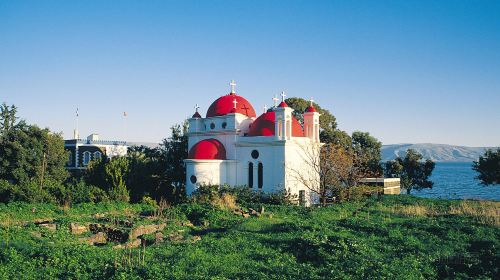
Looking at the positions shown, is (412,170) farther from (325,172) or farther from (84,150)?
(84,150)

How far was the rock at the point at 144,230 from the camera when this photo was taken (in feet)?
53.2

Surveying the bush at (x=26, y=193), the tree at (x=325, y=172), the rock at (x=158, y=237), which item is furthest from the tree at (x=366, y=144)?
the rock at (x=158, y=237)

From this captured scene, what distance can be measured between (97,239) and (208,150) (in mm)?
14990

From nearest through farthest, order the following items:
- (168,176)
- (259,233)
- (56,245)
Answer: (56,245) < (259,233) < (168,176)

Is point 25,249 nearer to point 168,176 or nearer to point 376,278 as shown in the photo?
point 376,278

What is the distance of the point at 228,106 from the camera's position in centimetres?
3306

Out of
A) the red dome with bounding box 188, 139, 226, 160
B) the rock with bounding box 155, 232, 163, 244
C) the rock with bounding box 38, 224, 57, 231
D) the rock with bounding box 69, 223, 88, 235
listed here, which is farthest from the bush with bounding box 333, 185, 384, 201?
the rock with bounding box 38, 224, 57, 231

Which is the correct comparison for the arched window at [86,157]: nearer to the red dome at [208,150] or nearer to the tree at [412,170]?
the red dome at [208,150]

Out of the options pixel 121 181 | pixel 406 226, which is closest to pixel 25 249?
pixel 406 226

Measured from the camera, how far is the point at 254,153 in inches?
1202

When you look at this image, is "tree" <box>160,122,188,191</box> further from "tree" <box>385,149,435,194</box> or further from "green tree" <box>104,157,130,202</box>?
"tree" <box>385,149,435,194</box>

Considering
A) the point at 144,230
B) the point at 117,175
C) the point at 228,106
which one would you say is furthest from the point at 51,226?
the point at 228,106

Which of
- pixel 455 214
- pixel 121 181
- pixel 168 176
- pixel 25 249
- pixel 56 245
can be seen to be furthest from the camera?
pixel 168 176

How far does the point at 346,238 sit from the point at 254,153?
55.3 ft
